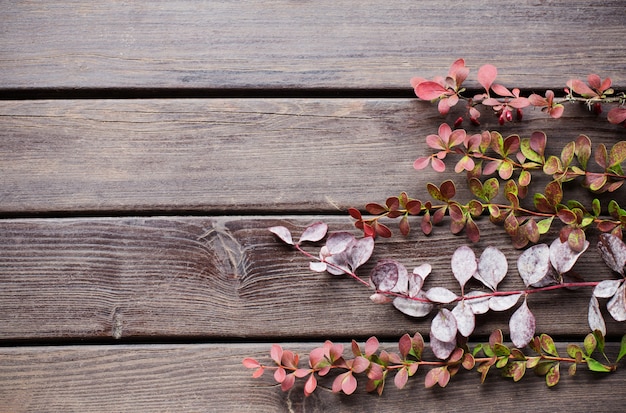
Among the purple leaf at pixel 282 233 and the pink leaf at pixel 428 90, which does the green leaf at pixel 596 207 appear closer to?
the pink leaf at pixel 428 90

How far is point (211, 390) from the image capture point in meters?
0.82

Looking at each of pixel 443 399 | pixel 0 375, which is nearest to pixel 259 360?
pixel 443 399

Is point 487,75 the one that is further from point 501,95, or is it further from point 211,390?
point 211,390

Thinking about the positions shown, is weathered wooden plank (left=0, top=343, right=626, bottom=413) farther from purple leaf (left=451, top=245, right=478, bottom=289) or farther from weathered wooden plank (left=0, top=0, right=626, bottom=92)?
weathered wooden plank (left=0, top=0, right=626, bottom=92)

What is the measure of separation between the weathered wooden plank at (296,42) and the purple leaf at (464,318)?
1.11 feet

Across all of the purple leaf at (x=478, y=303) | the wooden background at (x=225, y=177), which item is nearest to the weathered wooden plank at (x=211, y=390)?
the wooden background at (x=225, y=177)

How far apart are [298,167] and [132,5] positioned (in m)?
0.37

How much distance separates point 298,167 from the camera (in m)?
0.85

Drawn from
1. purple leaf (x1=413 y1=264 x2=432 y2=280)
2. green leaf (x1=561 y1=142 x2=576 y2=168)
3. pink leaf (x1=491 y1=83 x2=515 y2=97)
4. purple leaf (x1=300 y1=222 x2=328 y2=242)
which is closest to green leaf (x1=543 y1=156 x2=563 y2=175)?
green leaf (x1=561 y1=142 x2=576 y2=168)

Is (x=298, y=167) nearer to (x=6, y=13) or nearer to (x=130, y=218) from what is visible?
(x=130, y=218)

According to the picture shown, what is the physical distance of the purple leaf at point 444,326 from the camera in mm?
772

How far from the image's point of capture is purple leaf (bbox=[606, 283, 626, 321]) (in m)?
0.77

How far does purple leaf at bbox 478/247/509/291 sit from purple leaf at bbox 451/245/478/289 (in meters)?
0.02

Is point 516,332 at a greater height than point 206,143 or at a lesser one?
lesser
